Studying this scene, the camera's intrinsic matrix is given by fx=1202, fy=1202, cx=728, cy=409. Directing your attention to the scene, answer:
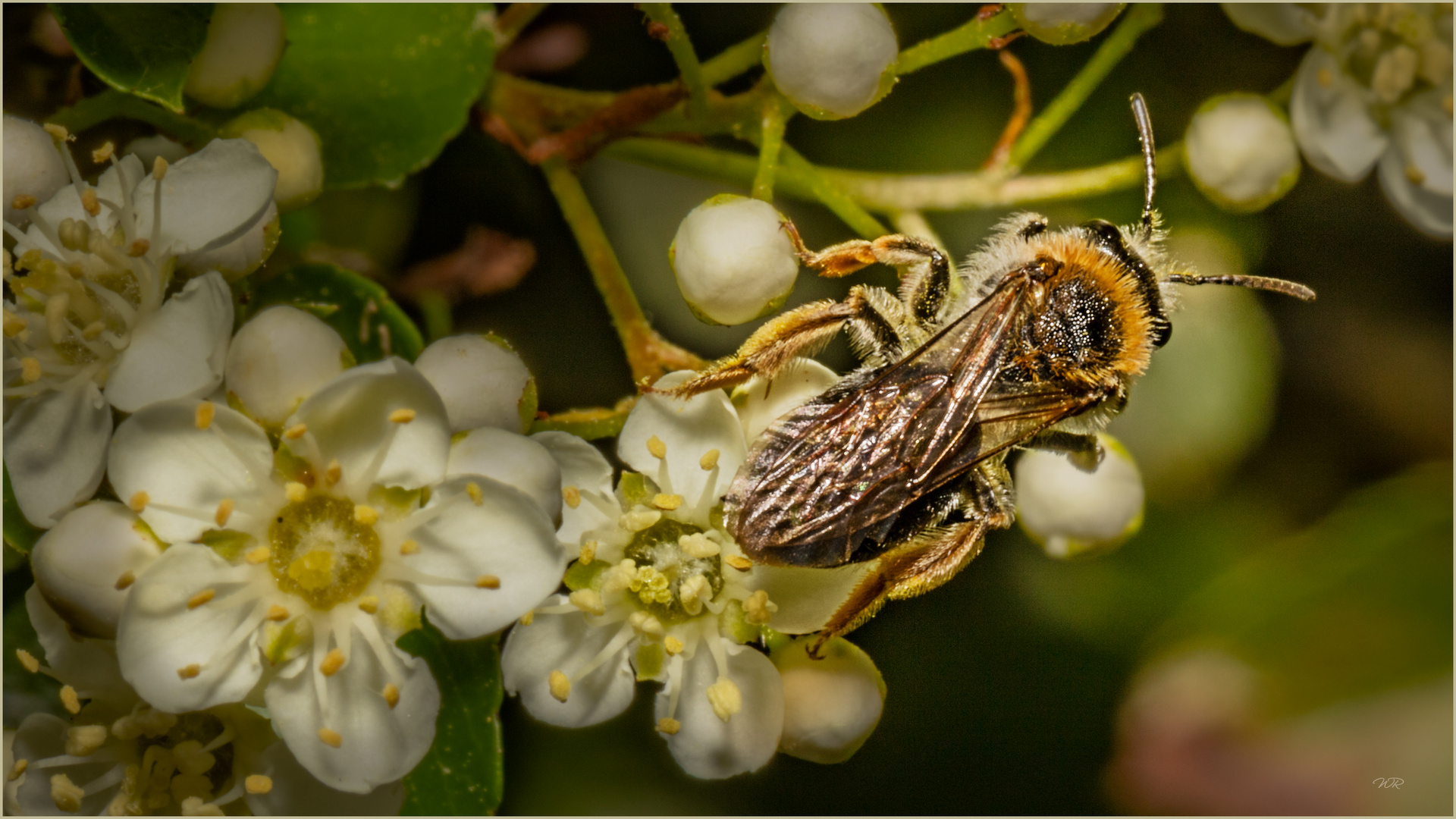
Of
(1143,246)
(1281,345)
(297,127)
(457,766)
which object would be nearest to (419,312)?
(297,127)

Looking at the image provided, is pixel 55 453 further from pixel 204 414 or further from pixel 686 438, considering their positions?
pixel 686 438

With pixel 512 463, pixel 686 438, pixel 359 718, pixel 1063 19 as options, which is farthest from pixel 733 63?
pixel 359 718

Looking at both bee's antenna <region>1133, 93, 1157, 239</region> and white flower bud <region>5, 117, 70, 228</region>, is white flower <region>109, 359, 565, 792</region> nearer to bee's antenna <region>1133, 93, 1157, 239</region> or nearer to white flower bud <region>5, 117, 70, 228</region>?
white flower bud <region>5, 117, 70, 228</region>

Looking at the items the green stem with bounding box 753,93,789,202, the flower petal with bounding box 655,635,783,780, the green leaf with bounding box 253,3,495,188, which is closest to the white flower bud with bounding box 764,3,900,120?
the green stem with bounding box 753,93,789,202

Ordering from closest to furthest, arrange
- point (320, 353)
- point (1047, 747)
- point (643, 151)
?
point (320, 353) → point (643, 151) → point (1047, 747)

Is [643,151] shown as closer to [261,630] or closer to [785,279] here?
[785,279]

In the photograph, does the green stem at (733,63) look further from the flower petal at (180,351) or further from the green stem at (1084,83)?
the flower petal at (180,351)
